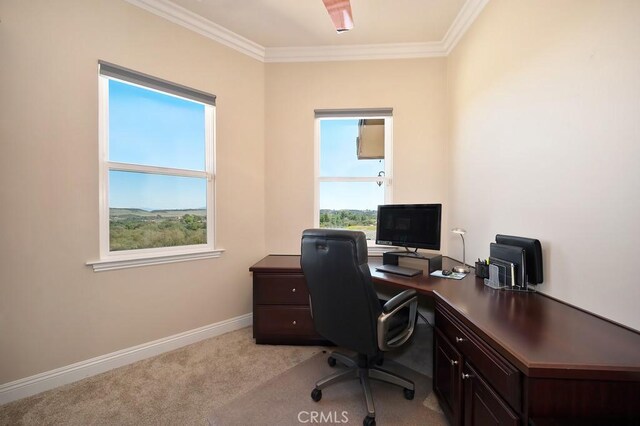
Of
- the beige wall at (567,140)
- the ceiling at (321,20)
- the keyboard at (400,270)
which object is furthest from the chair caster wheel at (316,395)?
the ceiling at (321,20)

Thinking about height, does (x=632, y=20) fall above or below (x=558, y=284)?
above

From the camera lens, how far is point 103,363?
1927 mm

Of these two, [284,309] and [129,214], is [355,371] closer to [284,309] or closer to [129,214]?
[284,309]

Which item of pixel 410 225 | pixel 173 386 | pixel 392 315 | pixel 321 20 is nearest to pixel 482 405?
pixel 392 315

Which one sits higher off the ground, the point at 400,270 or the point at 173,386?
the point at 400,270

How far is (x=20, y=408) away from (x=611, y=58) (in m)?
3.66

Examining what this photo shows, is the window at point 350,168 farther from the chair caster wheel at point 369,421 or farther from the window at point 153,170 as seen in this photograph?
the chair caster wheel at point 369,421

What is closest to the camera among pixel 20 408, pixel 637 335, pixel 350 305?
pixel 637 335

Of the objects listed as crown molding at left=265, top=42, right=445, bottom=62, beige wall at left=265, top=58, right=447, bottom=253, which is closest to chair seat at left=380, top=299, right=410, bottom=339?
beige wall at left=265, top=58, right=447, bottom=253

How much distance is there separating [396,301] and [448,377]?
490 mm

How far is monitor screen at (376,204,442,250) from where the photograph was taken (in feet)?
6.64

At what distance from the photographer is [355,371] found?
171cm

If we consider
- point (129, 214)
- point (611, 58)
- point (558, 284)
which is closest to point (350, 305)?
point (558, 284)

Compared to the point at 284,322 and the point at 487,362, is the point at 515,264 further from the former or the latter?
the point at 284,322
